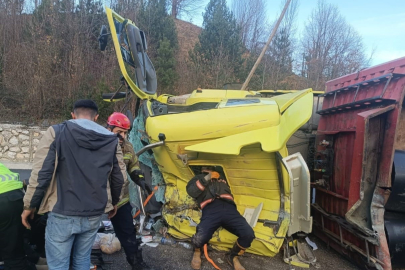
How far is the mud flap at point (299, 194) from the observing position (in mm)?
2641

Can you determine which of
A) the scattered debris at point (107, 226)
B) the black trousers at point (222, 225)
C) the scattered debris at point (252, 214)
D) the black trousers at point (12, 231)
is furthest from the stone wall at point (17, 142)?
the scattered debris at point (252, 214)

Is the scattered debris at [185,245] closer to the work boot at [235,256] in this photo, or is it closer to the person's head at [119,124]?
the work boot at [235,256]

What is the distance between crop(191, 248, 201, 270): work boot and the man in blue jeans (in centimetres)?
127

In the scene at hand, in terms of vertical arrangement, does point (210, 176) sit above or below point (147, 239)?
above

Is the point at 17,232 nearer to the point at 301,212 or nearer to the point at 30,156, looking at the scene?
the point at 301,212

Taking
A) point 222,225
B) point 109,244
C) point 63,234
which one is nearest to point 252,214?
point 222,225

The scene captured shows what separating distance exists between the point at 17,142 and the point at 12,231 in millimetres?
6326

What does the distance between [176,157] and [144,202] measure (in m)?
1.01

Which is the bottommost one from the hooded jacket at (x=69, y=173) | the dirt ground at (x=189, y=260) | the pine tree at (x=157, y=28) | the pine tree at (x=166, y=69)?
the dirt ground at (x=189, y=260)

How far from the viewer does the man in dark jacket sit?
2732mm

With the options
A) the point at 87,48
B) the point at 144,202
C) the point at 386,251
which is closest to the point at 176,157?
the point at 144,202

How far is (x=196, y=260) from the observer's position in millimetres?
2807

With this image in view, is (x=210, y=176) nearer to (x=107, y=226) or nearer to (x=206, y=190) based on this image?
(x=206, y=190)

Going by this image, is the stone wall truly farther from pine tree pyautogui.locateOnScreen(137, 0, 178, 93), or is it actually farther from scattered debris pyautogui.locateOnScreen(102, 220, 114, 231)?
pine tree pyautogui.locateOnScreen(137, 0, 178, 93)
